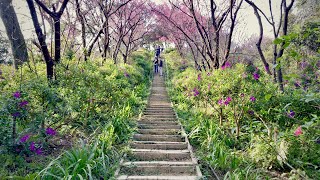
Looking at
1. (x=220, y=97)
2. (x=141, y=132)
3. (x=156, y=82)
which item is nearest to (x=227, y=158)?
(x=220, y=97)

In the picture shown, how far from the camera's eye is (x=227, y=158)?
458 cm

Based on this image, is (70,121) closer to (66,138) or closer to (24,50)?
(66,138)

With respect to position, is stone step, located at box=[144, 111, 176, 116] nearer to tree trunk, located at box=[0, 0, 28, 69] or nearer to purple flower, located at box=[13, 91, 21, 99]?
tree trunk, located at box=[0, 0, 28, 69]

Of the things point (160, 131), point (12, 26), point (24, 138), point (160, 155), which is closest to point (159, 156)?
point (160, 155)

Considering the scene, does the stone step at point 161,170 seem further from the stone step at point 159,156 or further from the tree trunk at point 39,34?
the tree trunk at point 39,34

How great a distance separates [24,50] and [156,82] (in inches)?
453

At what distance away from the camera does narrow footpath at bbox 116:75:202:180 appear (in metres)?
4.33

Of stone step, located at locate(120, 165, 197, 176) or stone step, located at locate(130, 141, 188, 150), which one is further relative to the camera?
stone step, located at locate(130, 141, 188, 150)

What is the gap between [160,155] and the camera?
508cm

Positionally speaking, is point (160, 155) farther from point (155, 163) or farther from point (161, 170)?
point (161, 170)

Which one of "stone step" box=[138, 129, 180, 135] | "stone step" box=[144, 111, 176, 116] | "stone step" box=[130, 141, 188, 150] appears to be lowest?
"stone step" box=[130, 141, 188, 150]

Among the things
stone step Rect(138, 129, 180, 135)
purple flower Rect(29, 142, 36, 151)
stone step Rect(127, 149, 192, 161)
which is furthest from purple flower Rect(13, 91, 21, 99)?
stone step Rect(138, 129, 180, 135)

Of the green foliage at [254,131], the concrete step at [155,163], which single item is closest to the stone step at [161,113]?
the green foliage at [254,131]

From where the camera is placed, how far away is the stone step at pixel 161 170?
438 centimetres
